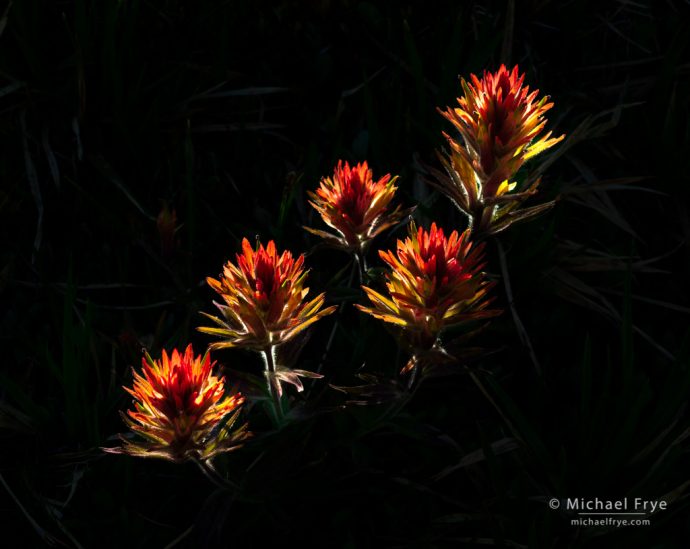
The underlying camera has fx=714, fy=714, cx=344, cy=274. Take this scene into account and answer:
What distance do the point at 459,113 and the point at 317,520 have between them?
982 millimetres

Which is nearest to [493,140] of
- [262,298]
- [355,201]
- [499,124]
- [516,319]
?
[499,124]

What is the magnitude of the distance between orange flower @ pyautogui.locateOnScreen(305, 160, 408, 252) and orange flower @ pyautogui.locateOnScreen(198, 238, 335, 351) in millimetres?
218

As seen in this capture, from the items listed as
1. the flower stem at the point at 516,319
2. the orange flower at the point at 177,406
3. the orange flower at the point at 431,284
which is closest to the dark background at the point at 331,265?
the flower stem at the point at 516,319

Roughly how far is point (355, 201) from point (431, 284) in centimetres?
30

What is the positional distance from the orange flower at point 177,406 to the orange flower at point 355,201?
0.41 m

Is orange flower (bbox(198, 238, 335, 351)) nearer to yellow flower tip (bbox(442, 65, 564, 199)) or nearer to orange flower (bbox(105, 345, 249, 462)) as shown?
orange flower (bbox(105, 345, 249, 462))

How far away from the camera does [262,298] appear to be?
1.17 meters

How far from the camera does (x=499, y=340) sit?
6.40ft

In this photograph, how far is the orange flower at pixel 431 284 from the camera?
3.83 feet

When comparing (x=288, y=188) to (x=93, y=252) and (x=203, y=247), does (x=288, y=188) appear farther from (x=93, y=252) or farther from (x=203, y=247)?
(x=93, y=252)

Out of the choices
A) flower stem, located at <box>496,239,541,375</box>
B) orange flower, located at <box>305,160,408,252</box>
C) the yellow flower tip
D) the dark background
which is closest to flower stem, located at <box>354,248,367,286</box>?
orange flower, located at <box>305,160,408,252</box>

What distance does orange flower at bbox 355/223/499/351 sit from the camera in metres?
1.17

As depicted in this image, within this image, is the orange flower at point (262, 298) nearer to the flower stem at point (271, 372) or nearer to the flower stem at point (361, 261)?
the flower stem at point (271, 372)

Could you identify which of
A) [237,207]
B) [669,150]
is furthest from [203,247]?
[669,150]
